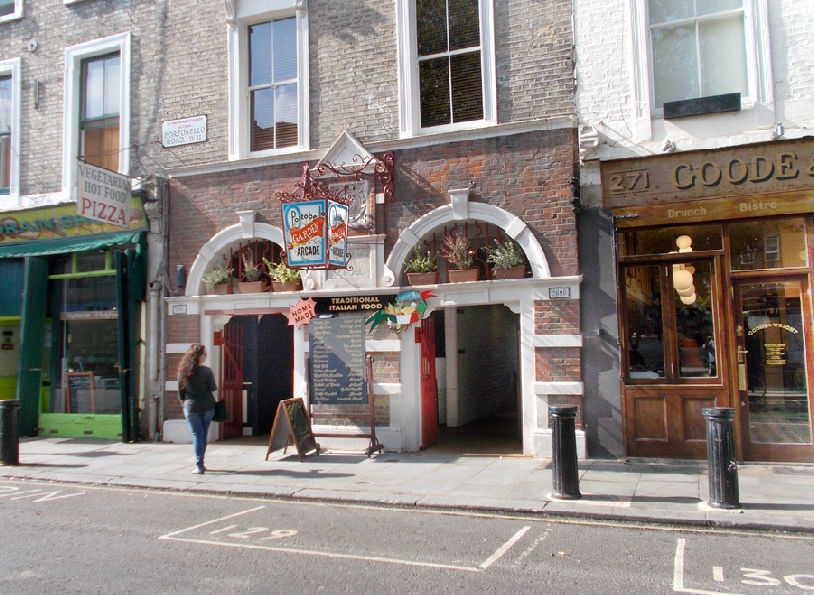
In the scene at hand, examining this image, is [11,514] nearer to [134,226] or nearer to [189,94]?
[134,226]

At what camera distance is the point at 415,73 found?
1053 centimetres

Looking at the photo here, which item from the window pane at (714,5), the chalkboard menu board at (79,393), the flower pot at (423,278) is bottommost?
the chalkboard menu board at (79,393)

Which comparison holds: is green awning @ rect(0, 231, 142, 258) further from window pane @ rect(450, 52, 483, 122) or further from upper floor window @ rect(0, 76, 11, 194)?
window pane @ rect(450, 52, 483, 122)

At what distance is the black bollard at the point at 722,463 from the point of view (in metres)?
6.57

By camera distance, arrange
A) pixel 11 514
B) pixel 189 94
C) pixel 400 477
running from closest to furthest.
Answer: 1. pixel 11 514
2. pixel 400 477
3. pixel 189 94

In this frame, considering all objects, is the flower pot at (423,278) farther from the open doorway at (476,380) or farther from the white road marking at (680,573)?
the white road marking at (680,573)

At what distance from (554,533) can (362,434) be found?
4.25 meters

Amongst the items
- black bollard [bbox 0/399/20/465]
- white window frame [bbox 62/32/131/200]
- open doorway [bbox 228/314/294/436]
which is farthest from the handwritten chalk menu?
white window frame [bbox 62/32/131/200]

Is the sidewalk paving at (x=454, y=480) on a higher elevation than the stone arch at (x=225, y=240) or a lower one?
lower

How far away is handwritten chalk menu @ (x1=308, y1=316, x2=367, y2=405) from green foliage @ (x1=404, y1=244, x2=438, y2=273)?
1055 millimetres

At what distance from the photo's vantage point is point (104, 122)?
12805 millimetres

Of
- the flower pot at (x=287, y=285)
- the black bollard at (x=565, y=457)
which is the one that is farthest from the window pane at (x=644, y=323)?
the flower pot at (x=287, y=285)

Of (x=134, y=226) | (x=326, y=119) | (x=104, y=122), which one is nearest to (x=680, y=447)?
(x=326, y=119)

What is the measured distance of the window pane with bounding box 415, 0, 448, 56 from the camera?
10.6m
